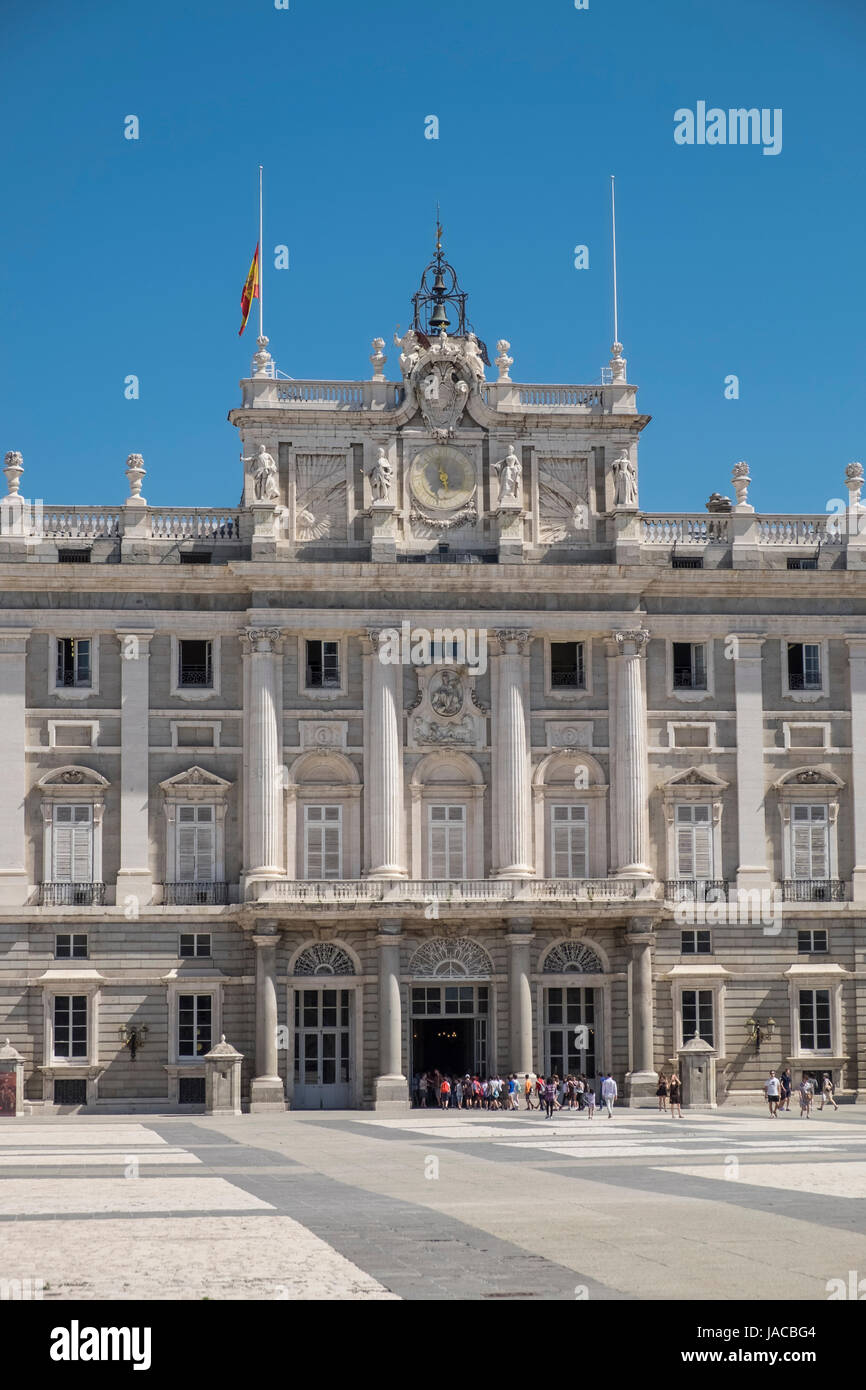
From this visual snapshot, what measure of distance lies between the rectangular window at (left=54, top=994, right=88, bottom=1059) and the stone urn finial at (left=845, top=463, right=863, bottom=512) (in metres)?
29.9

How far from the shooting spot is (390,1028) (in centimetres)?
6231

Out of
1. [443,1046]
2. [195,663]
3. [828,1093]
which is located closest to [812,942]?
[828,1093]

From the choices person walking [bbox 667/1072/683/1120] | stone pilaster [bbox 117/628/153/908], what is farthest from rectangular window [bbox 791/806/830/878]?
stone pilaster [bbox 117/628/153/908]

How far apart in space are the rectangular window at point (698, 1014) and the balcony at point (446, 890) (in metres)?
3.75

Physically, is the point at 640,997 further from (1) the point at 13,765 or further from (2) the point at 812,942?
(1) the point at 13,765

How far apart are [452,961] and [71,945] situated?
1182 cm

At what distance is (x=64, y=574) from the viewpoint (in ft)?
211

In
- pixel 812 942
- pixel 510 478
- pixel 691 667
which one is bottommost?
pixel 812 942

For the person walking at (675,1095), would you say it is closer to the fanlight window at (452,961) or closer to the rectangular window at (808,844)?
the fanlight window at (452,961)

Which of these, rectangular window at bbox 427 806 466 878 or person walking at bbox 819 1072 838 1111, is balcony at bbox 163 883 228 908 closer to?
rectangular window at bbox 427 806 466 878

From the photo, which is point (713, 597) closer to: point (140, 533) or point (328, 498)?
point (328, 498)

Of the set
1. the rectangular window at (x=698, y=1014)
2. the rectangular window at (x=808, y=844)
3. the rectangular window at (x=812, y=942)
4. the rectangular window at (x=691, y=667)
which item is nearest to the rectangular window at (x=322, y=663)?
the rectangular window at (x=691, y=667)

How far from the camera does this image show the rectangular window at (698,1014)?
65312 millimetres
